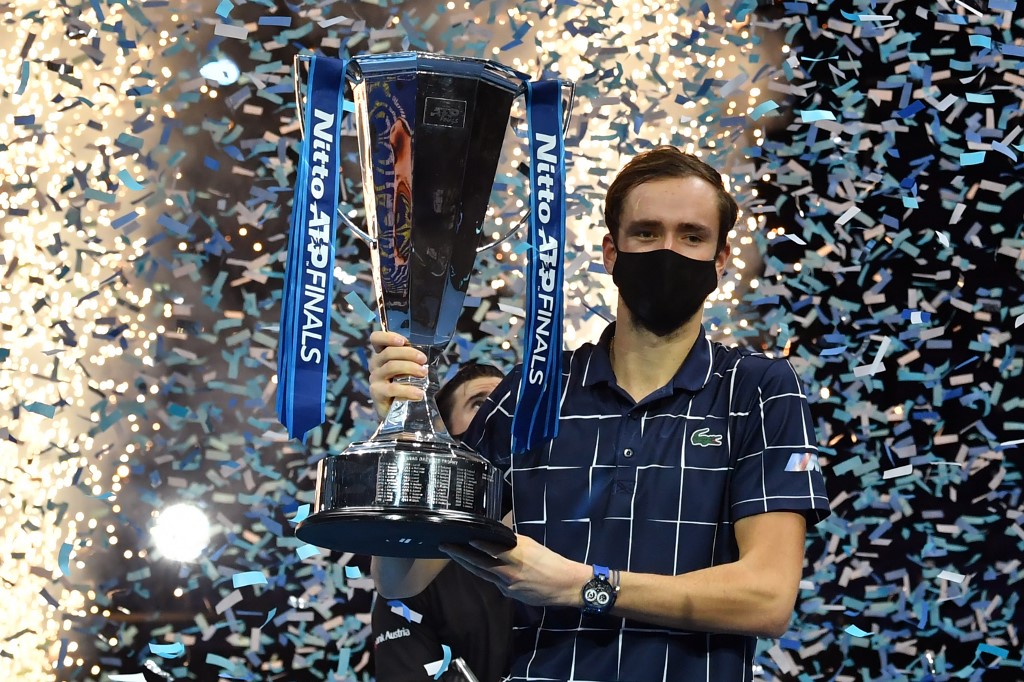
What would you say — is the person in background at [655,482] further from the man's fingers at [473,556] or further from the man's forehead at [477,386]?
the man's forehead at [477,386]

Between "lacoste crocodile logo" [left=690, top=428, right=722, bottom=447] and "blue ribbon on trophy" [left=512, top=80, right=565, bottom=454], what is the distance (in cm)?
21

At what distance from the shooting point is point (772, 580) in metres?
1.65

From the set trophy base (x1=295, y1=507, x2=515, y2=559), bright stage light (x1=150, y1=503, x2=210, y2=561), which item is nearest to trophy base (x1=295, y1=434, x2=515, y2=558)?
trophy base (x1=295, y1=507, x2=515, y2=559)

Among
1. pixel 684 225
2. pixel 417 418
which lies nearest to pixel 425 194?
pixel 417 418

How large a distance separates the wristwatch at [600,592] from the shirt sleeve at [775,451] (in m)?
0.24

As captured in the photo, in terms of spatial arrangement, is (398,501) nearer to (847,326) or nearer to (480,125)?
(480,125)

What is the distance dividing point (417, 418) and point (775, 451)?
1.67 feet

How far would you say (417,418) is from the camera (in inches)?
65.5

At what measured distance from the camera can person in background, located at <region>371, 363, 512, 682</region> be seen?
2.83 meters

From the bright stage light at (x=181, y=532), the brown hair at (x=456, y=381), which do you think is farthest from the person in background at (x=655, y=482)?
the bright stage light at (x=181, y=532)

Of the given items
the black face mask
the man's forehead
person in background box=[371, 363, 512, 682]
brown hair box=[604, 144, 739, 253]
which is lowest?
person in background box=[371, 363, 512, 682]

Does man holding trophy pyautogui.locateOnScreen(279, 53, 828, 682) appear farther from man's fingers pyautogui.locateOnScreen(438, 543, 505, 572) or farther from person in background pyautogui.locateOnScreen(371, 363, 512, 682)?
person in background pyautogui.locateOnScreen(371, 363, 512, 682)

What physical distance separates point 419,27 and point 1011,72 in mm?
1686

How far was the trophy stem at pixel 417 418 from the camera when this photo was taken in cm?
164
